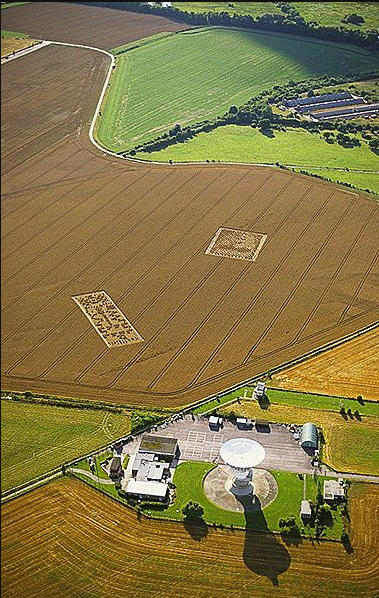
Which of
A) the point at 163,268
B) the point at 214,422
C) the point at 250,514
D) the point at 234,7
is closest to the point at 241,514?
the point at 250,514

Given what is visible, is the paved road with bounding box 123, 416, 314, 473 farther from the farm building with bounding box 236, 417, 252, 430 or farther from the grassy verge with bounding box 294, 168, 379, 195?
the grassy verge with bounding box 294, 168, 379, 195

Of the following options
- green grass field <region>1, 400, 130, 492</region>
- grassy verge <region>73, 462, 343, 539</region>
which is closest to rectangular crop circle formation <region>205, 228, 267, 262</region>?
green grass field <region>1, 400, 130, 492</region>

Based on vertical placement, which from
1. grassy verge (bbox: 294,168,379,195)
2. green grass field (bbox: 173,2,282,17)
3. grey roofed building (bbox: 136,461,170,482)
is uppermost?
green grass field (bbox: 173,2,282,17)

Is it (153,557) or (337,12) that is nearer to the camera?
(153,557)

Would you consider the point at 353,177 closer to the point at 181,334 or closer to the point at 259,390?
the point at 181,334

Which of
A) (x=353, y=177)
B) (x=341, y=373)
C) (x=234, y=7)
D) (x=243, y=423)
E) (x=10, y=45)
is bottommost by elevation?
(x=353, y=177)

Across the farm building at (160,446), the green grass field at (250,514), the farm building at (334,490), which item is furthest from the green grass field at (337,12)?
the green grass field at (250,514)

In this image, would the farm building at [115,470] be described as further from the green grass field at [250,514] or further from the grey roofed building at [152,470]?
the green grass field at [250,514]
